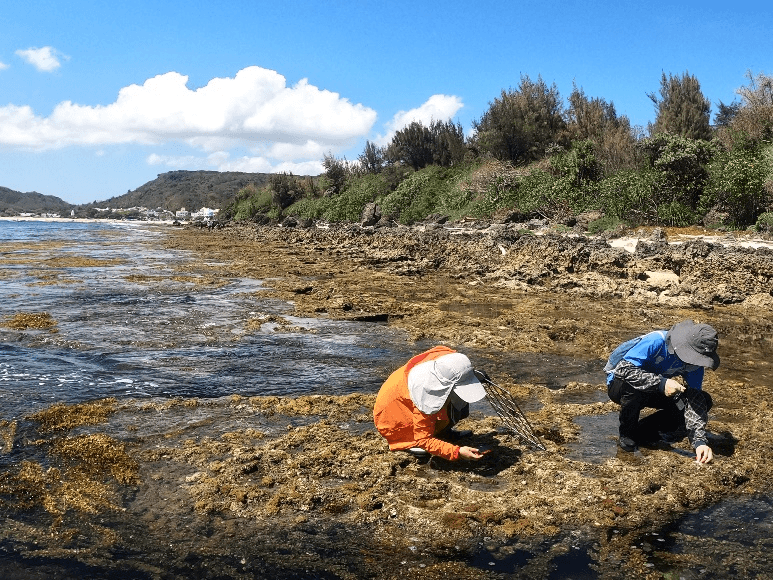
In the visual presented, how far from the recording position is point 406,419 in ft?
15.1

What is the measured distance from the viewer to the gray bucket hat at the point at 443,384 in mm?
4230

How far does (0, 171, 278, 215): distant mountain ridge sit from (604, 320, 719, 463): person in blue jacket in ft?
357

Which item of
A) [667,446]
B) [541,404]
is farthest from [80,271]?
[667,446]

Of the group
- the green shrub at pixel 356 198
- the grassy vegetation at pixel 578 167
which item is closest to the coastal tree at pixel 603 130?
the grassy vegetation at pixel 578 167

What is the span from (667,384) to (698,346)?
0.37m

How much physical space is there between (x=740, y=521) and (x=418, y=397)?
6.73 ft

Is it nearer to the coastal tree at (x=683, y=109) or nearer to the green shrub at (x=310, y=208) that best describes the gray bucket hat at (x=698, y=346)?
the coastal tree at (x=683, y=109)

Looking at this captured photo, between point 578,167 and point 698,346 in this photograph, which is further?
point 578,167

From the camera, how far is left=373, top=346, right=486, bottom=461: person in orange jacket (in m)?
4.27

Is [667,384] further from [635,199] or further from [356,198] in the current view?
[356,198]

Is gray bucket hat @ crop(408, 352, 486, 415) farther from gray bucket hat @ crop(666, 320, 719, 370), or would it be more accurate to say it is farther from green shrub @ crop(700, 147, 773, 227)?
green shrub @ crop(700, 147, 773, 227)

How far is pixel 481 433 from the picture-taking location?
530cm

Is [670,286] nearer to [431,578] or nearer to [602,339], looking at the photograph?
[602,339]

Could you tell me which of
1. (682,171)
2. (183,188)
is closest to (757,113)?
(682,171)
